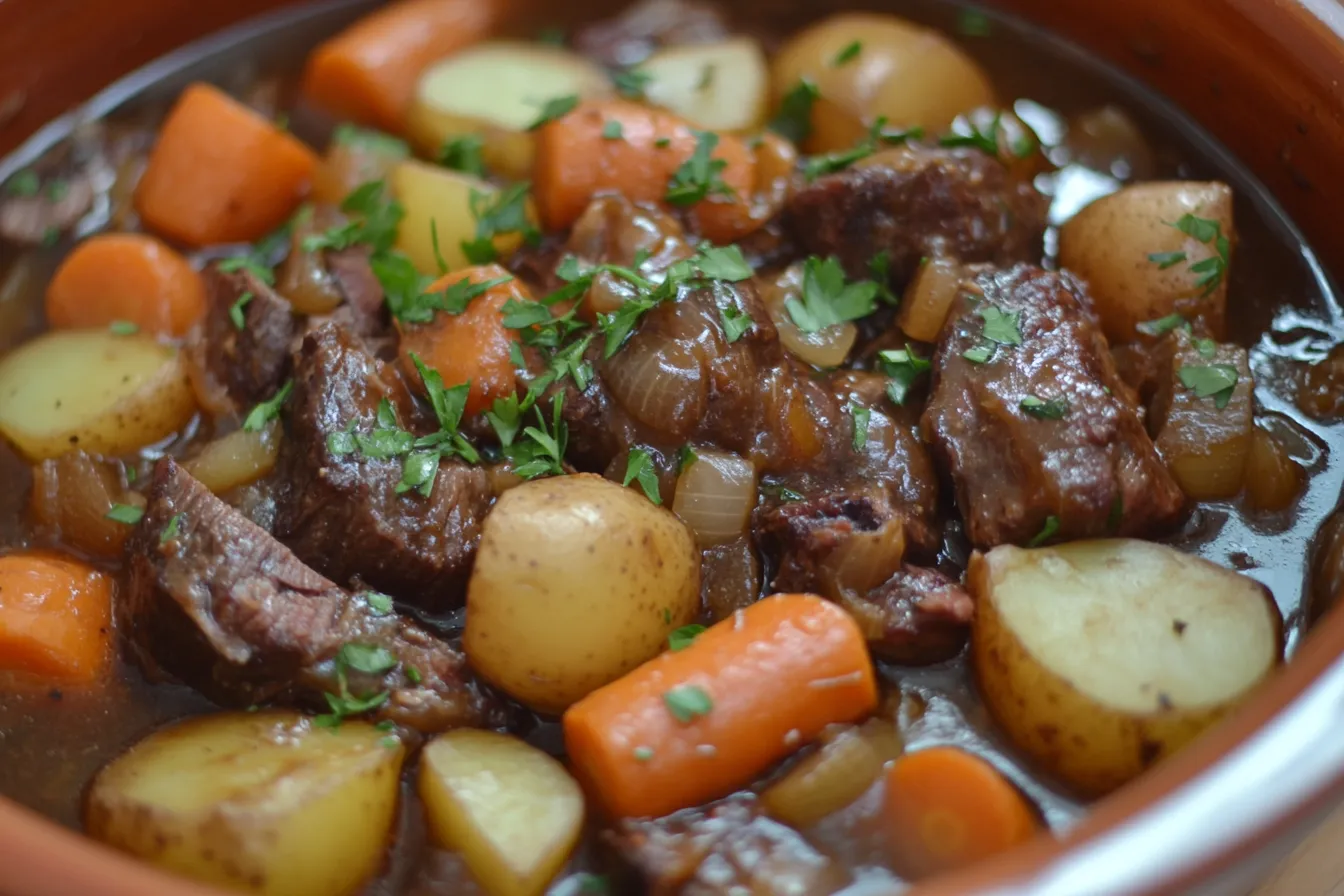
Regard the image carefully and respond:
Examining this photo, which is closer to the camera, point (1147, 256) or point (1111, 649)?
point (1111, 649)

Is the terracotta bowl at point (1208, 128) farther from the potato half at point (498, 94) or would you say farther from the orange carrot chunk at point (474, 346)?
the orange carrot chunk at point (474, 346)

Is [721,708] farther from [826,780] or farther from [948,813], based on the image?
[948,813]

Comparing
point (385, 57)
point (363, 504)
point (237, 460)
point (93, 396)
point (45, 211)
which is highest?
→ point (385, 57)

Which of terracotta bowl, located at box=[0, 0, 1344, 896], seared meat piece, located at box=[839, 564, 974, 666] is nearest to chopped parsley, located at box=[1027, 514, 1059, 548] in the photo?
seared meat piece, located at box=[839, 564, 974, 666]

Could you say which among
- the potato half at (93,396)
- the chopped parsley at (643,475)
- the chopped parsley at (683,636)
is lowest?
the potato half at (93,396)

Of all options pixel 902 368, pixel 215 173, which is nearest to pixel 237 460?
pixel 215 173

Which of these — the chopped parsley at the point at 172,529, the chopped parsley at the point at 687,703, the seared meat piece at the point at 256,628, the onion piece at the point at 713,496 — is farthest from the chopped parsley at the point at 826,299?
the chopped parsley at the point at 172,529
